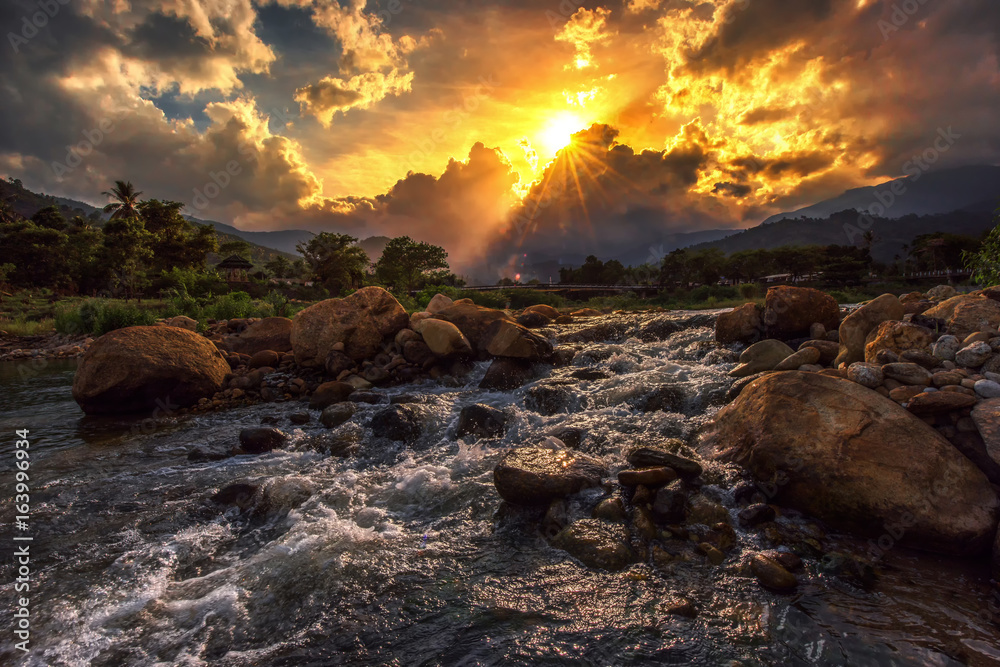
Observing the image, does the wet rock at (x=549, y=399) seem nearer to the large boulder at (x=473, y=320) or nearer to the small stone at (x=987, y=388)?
the large boulder at (x=473, y=320)

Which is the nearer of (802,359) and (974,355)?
(974,355)

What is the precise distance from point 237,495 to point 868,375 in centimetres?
1041

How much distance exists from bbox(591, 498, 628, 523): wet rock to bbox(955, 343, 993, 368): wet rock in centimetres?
588

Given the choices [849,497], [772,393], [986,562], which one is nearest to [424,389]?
[772,393]

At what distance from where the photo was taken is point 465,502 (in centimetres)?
661

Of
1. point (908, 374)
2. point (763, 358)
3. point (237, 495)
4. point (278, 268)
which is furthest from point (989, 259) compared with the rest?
point (278, 268)

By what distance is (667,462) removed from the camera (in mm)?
6328

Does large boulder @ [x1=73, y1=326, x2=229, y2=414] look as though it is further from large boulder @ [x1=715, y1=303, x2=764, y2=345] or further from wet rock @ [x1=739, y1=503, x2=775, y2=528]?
large boulder @ [x1=715, y1=303, x2=764, y2=345]

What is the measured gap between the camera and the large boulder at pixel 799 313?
40.4 ft

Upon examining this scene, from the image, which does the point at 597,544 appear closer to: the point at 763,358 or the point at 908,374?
the point at 908,374

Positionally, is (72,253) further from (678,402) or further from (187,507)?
(678,402)

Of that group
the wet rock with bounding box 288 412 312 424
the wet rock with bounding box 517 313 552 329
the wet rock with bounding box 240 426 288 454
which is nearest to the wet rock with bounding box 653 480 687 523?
the wet rock with bounding box 240 426 288 454

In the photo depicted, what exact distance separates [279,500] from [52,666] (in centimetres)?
302

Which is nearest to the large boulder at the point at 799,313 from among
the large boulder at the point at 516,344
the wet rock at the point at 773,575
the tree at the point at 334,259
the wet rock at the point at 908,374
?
the wet rock at the point at 908,374
